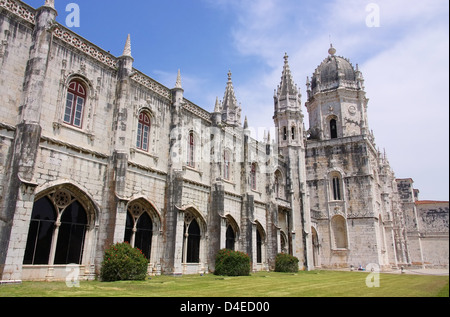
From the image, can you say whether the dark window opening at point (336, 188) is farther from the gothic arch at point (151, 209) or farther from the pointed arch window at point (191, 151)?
the gothic arch at point (151, 209)

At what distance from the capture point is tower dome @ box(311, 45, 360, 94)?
43.9 metres

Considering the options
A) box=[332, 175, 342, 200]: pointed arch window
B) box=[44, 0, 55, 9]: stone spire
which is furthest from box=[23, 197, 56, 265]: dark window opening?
box=[332, 175, 342, 200]: pointed arch window

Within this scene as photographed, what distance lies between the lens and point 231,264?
2009 cm

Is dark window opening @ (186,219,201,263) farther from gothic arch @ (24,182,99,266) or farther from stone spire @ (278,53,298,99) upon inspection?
stone spire @ (278,53,298,99)

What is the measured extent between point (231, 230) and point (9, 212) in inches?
619

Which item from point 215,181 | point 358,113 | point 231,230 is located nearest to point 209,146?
point 215,181

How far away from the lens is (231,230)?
25000mm

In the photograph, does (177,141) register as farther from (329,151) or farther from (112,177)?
(329,151)

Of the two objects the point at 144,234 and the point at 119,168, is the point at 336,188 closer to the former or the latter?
the point at 144,234

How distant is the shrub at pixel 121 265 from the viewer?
14164 mm

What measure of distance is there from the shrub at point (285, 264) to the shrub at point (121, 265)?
1397 centimetres

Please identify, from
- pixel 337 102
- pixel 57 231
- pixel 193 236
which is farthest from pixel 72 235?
pixel 337 102

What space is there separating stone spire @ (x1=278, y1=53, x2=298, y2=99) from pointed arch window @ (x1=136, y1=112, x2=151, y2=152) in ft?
65.3
